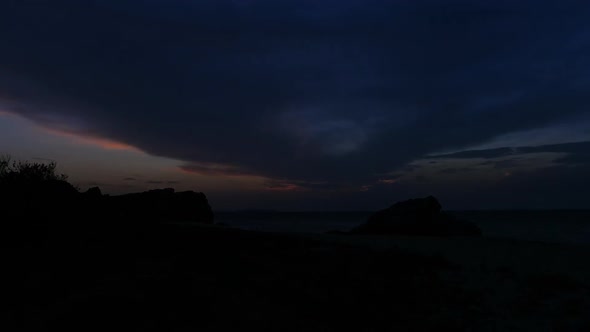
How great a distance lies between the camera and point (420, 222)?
2745 centimetres

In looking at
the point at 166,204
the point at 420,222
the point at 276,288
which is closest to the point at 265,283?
the point at 276,288

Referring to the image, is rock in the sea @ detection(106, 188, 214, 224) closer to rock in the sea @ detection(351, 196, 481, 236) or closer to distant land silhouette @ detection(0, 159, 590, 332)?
rock in the sea @ detection(351, 196, 481, 236)

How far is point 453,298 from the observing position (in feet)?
31.9

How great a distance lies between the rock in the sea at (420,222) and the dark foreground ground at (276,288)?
37.6 feet

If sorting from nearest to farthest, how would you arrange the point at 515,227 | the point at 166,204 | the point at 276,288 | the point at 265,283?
the point at 276,288
the point at 265,283
the point at 166,204
the point at 515,227

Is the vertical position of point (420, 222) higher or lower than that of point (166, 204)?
lower

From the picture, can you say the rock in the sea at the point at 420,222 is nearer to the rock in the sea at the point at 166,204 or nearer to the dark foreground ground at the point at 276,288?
the dark foreground ground at the point at 276,288

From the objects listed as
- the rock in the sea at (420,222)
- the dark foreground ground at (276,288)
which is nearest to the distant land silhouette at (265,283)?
the dark foreground ground at (276,288)

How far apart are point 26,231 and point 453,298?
51.2ft

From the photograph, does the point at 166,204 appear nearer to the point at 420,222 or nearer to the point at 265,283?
the point at 420,222

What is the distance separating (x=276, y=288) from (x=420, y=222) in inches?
768

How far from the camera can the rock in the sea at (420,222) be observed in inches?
1074

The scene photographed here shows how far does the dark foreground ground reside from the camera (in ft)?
26.5

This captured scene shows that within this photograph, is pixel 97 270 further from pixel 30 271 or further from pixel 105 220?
pixel 105 220
